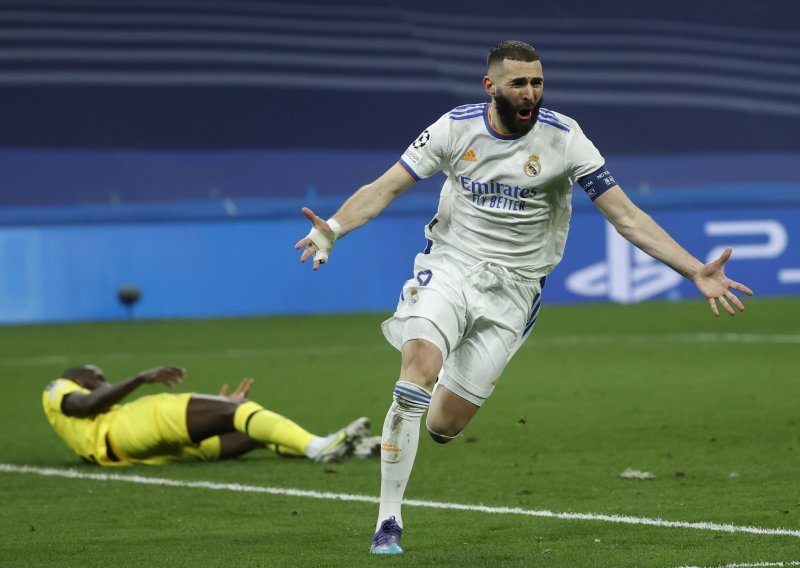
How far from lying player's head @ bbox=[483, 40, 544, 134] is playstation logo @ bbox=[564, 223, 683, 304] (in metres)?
13.7

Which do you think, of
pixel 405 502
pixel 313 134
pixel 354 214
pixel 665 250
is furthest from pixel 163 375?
pixel 313 134

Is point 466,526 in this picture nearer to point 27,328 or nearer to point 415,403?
point 415,403

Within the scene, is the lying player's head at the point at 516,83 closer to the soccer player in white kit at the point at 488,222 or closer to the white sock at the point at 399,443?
the soccer player in white kit at the point at 488,222

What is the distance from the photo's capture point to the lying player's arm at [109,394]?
26.4 ft

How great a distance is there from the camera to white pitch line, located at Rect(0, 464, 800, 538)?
20.4 ft

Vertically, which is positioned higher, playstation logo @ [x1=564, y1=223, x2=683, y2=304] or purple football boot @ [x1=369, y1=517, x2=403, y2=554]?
playstation logo @ [x1=564, y1=223, x2=683, y2=304]

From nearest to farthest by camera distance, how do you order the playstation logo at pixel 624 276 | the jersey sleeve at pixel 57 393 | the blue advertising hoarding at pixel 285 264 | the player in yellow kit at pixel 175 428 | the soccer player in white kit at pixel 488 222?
1. the soccer player in white kit at pixel 488 222
2. the player in yellow kit at pixel 175 428
3. the jersey sleeve at pixel 57 393
4. the blue advertising hoarding at pixel 285 264
5. the playstation logo at pixel 624 276

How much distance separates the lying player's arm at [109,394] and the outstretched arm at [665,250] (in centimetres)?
270

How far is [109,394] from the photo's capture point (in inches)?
326

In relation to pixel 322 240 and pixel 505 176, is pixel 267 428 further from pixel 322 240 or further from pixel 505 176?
pixel 505 176

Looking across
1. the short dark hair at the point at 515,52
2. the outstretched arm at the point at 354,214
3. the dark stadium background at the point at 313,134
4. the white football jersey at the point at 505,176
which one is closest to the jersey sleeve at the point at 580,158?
the white football jersey at the point at 505,176

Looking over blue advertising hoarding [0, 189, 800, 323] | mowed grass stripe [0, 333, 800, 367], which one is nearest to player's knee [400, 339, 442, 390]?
mowed grass stripe [0, 333, 800, 367]

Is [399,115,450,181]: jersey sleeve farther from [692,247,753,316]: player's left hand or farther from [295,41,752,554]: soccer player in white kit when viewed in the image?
[692,247,753,316]: player's left hand

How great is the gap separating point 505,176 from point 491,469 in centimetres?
226
